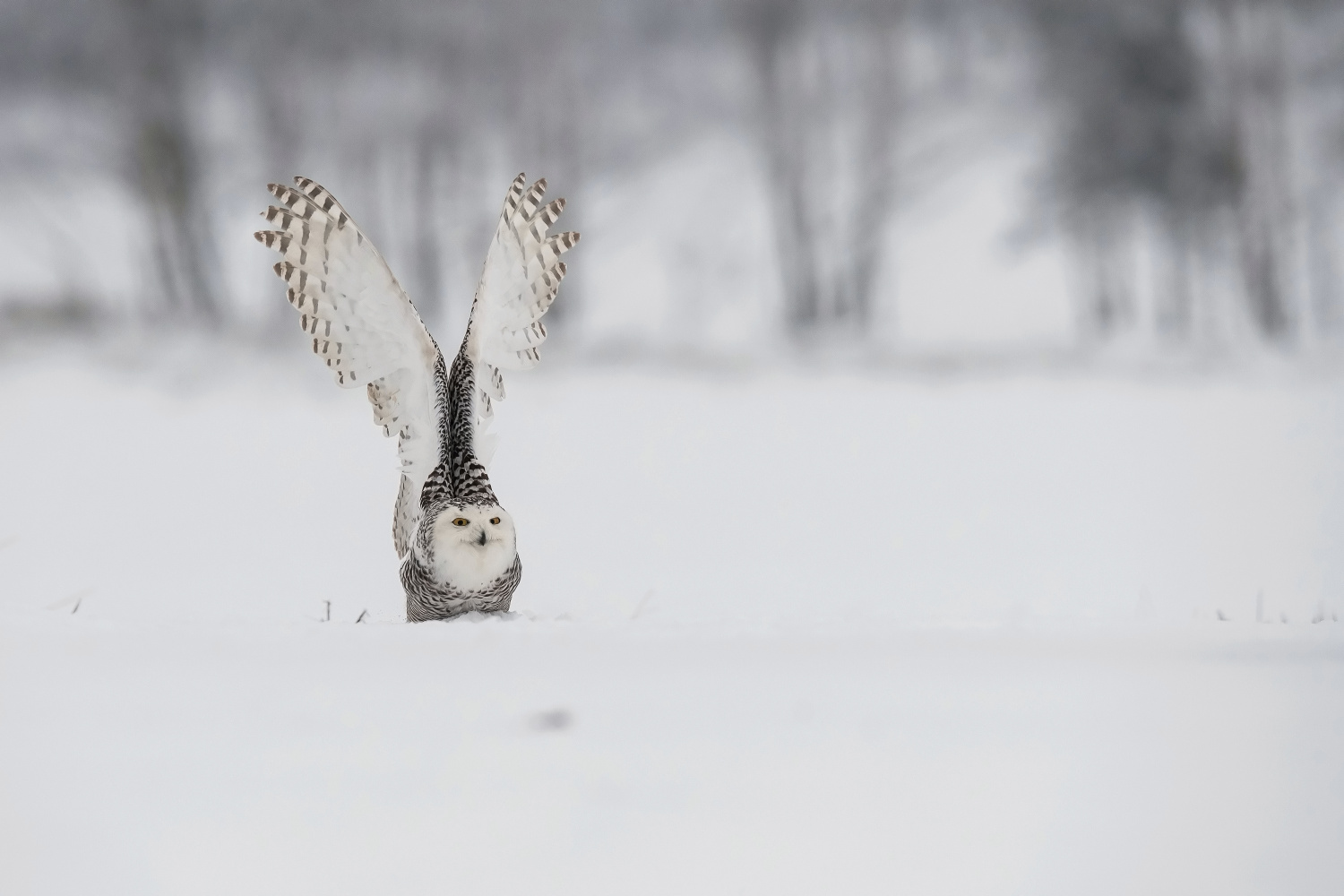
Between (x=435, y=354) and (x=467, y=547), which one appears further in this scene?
(x=435, y=354)

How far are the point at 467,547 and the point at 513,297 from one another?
60 centimetres

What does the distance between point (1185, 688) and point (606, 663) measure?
0.88m

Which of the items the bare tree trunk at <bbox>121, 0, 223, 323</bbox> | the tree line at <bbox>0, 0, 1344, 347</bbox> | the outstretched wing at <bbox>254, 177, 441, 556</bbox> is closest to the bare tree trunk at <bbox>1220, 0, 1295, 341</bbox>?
the tree line at <bbox>0, 0, 1344, 347</bbox>

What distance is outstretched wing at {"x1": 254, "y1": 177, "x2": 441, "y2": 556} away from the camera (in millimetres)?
2260

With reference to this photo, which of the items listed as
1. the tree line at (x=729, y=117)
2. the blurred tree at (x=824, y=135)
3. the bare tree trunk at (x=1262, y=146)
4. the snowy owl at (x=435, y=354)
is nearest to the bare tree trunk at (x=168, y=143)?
the tree line at (x=729, y=117)

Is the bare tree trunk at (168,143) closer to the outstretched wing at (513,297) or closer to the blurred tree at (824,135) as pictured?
the blurred tree at (824,135)

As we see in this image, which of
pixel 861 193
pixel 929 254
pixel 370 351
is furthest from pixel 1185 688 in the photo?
pixel 929 254

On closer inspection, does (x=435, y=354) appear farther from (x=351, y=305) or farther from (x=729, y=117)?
(x=729, y=117)

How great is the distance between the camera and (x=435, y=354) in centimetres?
236

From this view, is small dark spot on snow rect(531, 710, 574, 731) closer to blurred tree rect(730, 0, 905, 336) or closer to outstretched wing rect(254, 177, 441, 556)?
outstretched wing rect(254, 177, 441, 556)

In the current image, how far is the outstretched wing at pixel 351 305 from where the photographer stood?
2.26 metres

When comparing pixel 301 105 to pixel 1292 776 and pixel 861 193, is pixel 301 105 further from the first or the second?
pixel 1292 776

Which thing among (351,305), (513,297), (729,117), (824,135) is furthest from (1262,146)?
(351,305)

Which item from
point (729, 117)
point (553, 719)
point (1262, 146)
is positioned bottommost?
point (553, 719)
